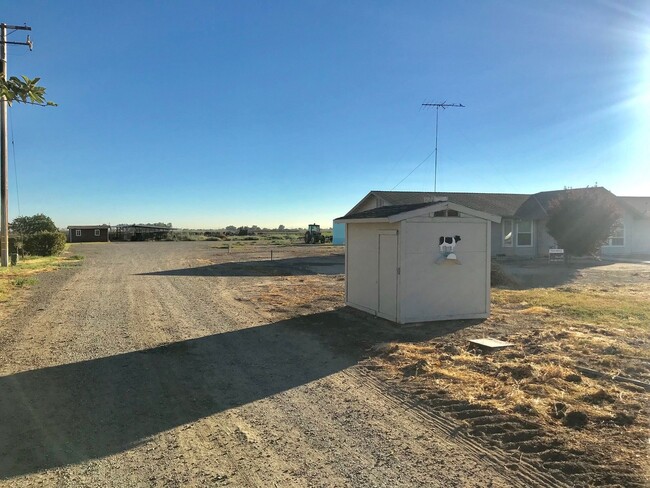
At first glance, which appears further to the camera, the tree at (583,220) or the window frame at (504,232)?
the window frame at (504,232)

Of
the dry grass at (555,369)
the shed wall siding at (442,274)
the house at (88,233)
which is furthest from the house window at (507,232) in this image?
the house at (88,233)

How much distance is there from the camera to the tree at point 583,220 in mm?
22312

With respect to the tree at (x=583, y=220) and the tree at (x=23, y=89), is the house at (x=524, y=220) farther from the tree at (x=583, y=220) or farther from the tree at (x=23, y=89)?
the tree at (x=23, y=89)

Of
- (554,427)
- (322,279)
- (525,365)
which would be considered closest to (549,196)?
(322,279)

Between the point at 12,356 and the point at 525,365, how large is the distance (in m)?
7.22

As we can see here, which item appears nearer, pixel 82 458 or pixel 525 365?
pixel 82 458

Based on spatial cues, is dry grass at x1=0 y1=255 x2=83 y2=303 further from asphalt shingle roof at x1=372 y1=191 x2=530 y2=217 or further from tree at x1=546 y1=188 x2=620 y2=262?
tree at x1=546 y1=188 x2=620 y2=262

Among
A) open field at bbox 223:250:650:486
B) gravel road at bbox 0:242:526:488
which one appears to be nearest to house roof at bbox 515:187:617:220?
open field at bbox 223:250:650:486

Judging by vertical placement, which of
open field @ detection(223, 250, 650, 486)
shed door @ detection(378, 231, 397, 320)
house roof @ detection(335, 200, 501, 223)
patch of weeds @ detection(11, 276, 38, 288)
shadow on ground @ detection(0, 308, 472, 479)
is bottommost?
shadow on ground @ detection(0, 308, 472, 479)

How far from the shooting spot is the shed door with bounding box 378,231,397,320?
944 centimetres

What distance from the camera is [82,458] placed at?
3.73 metres

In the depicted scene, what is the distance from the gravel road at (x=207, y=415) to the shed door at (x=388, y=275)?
1.72 m

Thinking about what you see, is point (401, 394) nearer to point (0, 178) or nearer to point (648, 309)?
point (648, 309)

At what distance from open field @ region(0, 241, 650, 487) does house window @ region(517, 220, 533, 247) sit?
1913cm
